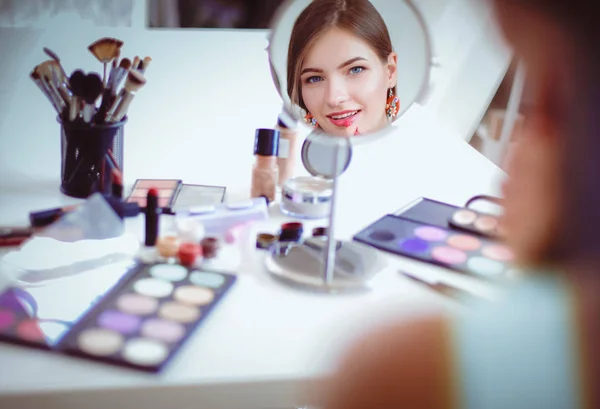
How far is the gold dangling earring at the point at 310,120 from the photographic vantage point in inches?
37.9

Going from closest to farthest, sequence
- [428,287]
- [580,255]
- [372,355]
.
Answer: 1. [580,255]
2. [372,355]
3. [428,287]

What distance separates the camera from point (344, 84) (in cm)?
101

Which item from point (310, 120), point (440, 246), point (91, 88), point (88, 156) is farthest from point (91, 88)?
point (440, 246)

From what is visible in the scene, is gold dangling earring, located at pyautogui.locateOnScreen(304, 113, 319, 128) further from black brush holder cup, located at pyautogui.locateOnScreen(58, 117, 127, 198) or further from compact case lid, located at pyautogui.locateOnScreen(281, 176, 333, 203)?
black brush holder cup, located at pyautogui.locateOnScreen(58, 117, 127, 198)

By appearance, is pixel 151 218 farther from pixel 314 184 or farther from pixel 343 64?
pixel 343 64

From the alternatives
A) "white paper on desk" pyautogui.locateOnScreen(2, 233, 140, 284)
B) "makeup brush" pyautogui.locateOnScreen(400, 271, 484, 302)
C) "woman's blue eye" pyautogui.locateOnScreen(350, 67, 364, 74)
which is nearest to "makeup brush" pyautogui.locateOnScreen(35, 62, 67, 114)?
"white paper on desk" pyautogui.locateOnScreen(2, 233, 140, 284)

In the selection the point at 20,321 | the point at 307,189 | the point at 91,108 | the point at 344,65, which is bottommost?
the point at 20,321

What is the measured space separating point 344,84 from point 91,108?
411mm

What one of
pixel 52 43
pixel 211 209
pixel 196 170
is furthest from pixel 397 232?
pixel 52 43

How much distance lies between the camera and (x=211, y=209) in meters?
0.92

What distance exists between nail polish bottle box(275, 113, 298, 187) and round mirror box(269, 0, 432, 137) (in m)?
0.10

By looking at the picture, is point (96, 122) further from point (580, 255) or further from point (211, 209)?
point (580, 255)

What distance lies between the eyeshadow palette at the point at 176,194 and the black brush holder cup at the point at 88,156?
6cm

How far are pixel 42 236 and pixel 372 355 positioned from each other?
1.66 feet
